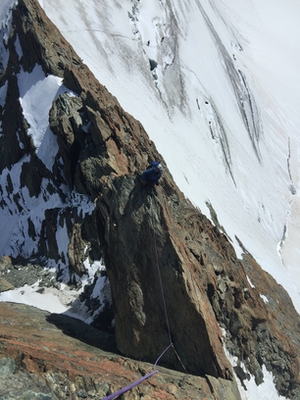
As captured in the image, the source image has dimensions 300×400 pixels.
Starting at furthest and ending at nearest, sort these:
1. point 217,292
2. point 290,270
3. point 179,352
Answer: point 290,270 → point 217,292 → point 179,352

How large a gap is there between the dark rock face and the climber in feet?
1.05

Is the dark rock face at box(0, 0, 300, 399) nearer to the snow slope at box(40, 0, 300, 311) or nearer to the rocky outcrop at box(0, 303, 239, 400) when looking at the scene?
the rocky outcrop at box(0, 303, 239, 400)

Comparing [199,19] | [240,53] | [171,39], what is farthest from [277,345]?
[240,53]

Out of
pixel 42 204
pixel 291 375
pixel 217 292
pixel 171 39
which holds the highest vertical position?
pixel 171 39

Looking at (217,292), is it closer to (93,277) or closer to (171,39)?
(93,277)

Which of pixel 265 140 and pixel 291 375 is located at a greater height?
pixel 265 140

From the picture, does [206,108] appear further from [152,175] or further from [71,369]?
[71,369]

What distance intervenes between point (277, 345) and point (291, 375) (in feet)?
3.41

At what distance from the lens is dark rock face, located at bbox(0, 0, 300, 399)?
12242 millimetres

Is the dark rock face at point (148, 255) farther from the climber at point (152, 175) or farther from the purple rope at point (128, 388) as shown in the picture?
the purple rope at point (128, 388)

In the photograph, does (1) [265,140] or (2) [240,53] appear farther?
(2) [240,53]

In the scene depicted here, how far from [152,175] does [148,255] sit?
234 cm

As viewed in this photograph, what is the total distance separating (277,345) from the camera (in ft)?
51.5

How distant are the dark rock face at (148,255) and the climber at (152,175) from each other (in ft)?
1.05
